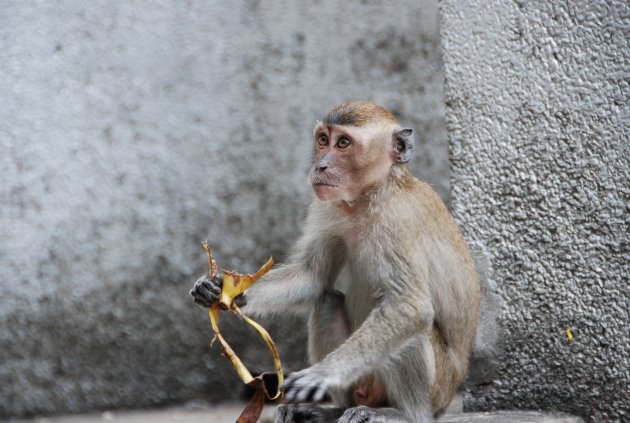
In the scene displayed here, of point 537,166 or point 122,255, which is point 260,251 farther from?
point 537,166

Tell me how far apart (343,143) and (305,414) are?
134 centimetres

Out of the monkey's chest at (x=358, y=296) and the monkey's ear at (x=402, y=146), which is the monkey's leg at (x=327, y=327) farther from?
the monkey's ear at (x=402, y=146)

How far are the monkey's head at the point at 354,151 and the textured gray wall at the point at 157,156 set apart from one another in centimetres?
127

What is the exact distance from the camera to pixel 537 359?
4.82m

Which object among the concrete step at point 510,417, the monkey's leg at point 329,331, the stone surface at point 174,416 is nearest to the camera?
the monkey's leg at point 329,331

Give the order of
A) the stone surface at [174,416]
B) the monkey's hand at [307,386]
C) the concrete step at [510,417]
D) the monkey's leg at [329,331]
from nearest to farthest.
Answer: the monkey's hand at [307,386]
the monkey's leg at [329,331]
the concrete step at [510,417]
the stone surface at [174,416]

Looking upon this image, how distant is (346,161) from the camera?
4105 millimetres

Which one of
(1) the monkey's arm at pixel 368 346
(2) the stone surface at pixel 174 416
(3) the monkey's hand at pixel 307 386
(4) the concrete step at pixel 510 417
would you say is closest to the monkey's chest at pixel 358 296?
(1) the monkey's arm at pixel 368 346

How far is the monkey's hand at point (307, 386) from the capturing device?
3.53 metres

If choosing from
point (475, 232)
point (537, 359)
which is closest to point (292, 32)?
point (475, 232)

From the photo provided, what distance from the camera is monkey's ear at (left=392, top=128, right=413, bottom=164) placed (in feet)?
13.8

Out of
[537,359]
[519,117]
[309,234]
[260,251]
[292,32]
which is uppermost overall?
[292,32]

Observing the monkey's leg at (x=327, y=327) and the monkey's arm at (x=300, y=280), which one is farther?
the monkey's arm at (x=300, y=280)

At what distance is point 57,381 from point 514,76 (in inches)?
137
